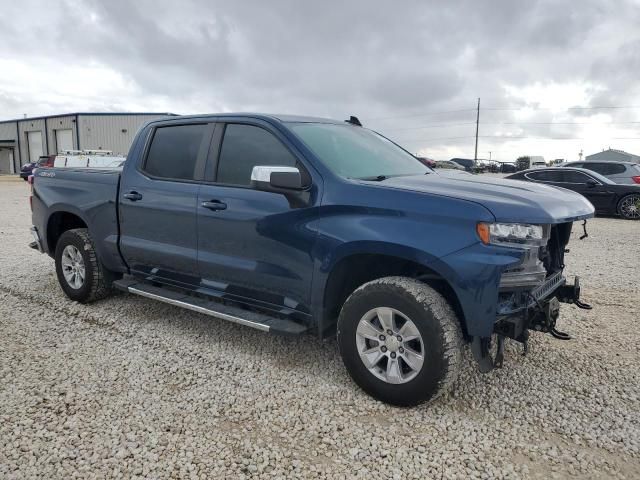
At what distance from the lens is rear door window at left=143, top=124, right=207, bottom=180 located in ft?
13.6

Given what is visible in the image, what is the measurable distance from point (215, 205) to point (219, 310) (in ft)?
2.63

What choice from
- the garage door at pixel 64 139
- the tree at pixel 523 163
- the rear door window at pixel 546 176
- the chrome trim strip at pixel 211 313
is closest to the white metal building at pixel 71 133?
the garage door at pixel 64 139

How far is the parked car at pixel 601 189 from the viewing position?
1244 centimetres

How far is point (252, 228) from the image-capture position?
3.60 m

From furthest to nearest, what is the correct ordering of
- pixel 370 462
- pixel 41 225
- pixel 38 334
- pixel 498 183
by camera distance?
pixel 41 225
pixel 38 334
pixel 498 183
pixel 370 462

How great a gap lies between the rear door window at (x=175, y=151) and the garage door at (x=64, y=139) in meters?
44.6

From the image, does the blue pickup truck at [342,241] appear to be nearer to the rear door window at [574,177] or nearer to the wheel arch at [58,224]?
the wheel arch at [58,224]

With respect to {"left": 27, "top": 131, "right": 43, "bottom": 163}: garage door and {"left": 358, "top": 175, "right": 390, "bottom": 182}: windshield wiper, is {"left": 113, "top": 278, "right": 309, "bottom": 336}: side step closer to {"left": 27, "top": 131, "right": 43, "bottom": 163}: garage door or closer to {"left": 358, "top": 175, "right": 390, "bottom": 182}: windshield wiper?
{"left": 358, "top": 175, "right": 390, "bottom": 182}: windshield wiper

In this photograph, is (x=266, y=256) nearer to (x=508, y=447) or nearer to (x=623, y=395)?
(x=508, y=447)

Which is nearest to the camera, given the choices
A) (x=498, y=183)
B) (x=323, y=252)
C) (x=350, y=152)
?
(x=323, y=252)

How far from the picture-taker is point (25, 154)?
49.6m

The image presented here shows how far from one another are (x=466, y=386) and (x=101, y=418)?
2.35 m

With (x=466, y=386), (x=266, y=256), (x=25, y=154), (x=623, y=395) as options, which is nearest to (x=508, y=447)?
(x=466, y=386)

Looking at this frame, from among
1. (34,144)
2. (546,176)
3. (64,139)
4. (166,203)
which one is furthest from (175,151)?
(34,144)
